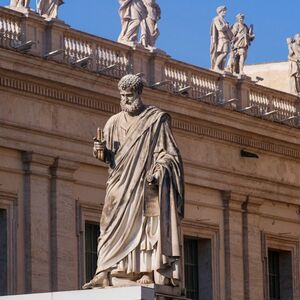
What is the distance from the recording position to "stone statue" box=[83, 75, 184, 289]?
19.5m

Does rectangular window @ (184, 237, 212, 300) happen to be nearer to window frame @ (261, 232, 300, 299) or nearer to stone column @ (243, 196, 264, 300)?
stone column @ (243, 196, 264, 300)

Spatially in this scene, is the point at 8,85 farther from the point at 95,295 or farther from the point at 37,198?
the point at 95,295

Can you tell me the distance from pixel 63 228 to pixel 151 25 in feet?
16.4

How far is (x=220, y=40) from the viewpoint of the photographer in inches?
1586

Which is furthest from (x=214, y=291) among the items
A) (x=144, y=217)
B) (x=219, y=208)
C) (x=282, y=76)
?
(x=144, y=217)

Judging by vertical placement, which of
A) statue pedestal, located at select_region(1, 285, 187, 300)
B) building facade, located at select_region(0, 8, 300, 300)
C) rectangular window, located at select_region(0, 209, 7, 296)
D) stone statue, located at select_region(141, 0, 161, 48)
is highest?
stone statue, located at select_region(141, 0, 161, 48)

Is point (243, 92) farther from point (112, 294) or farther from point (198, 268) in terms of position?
A: point (112, 294)

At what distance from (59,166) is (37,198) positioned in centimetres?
89

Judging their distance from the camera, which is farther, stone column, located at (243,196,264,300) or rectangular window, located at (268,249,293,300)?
rectangular window, located at (268,249,293,300)

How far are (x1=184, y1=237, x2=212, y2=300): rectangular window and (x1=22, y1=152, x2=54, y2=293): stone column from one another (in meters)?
5.20

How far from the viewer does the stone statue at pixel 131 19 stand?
120 feet

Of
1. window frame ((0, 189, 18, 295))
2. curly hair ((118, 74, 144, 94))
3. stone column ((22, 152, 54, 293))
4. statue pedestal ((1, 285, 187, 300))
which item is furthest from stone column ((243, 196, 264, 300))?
statue pedestal ((1, 285, 187, 300))

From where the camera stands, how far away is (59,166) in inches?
1353

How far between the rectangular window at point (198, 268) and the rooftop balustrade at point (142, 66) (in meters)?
2.87
